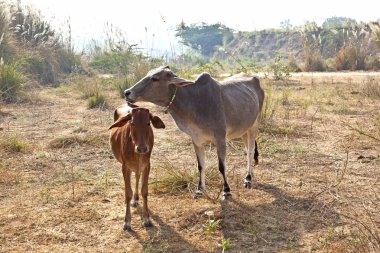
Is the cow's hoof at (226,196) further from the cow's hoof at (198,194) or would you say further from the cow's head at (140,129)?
the cow's head at (140,129)

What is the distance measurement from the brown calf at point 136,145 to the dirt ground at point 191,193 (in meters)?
0.30

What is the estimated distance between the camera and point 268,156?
286 inches

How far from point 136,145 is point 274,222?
156cm

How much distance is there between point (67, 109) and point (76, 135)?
352cm

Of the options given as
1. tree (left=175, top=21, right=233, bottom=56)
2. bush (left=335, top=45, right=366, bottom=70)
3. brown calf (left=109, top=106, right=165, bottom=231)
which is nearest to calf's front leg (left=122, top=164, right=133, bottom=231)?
brown calf (left=109, top=106, right=165, bottom=231)

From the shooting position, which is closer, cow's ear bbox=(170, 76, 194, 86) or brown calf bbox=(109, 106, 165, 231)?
brown calf bbox=(109, 106, 165, 231)

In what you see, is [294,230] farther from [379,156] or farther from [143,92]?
[379,156]

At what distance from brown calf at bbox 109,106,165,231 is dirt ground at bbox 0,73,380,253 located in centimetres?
30

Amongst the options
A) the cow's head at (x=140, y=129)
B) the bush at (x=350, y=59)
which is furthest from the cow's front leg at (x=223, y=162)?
the bush at (x=350, y=59)

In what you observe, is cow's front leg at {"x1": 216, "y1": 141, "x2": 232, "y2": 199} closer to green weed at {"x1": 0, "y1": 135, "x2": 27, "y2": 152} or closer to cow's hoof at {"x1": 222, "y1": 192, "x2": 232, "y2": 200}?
cow's hoof at {"x1": 222, "y1": 192, "x2": 232, "y2": 200}

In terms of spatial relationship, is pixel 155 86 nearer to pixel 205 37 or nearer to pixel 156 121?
pixel 156 121

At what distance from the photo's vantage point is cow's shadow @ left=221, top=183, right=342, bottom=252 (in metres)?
4.45

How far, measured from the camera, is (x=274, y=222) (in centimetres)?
494

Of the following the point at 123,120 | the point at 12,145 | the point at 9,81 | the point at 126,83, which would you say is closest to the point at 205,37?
the point at 126,83
